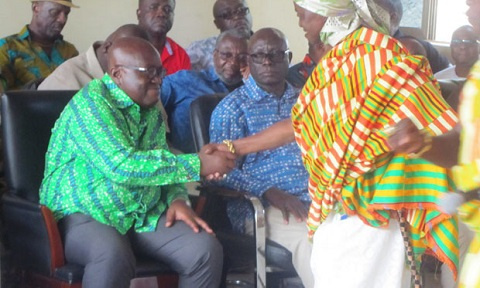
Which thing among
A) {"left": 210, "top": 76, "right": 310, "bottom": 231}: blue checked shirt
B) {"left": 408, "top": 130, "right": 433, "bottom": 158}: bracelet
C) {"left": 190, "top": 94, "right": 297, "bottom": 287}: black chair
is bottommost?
{"left": 190, "top": 94, "right": 297, "bottom": 287}: black chair

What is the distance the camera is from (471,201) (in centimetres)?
169

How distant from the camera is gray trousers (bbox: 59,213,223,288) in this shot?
2.76m

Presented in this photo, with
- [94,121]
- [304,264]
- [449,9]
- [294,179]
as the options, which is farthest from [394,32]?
[94,121]

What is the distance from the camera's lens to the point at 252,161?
3.33 metres

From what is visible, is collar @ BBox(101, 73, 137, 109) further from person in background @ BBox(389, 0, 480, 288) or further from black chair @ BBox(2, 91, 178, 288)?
person in background @ BBox(389, 0, 480, 288)

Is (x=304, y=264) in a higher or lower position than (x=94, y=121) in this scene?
lower

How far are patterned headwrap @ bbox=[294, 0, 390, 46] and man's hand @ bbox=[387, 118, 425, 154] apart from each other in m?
0.75

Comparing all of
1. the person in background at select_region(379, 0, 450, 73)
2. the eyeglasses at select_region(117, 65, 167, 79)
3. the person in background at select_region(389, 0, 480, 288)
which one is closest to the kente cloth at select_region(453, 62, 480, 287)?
the person in background at select_region(389, 0, 480, 288)

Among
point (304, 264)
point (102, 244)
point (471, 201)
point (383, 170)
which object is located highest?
point (471, 201)

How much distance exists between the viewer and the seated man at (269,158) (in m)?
3.15

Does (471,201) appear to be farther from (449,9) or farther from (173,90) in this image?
(449,9)

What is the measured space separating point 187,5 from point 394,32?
2.14 metres

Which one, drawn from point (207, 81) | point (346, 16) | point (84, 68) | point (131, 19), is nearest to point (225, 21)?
point (207, 81)

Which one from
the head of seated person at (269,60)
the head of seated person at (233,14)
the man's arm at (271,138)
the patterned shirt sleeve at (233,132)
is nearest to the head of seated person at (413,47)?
the head of seated person at (269,60)
